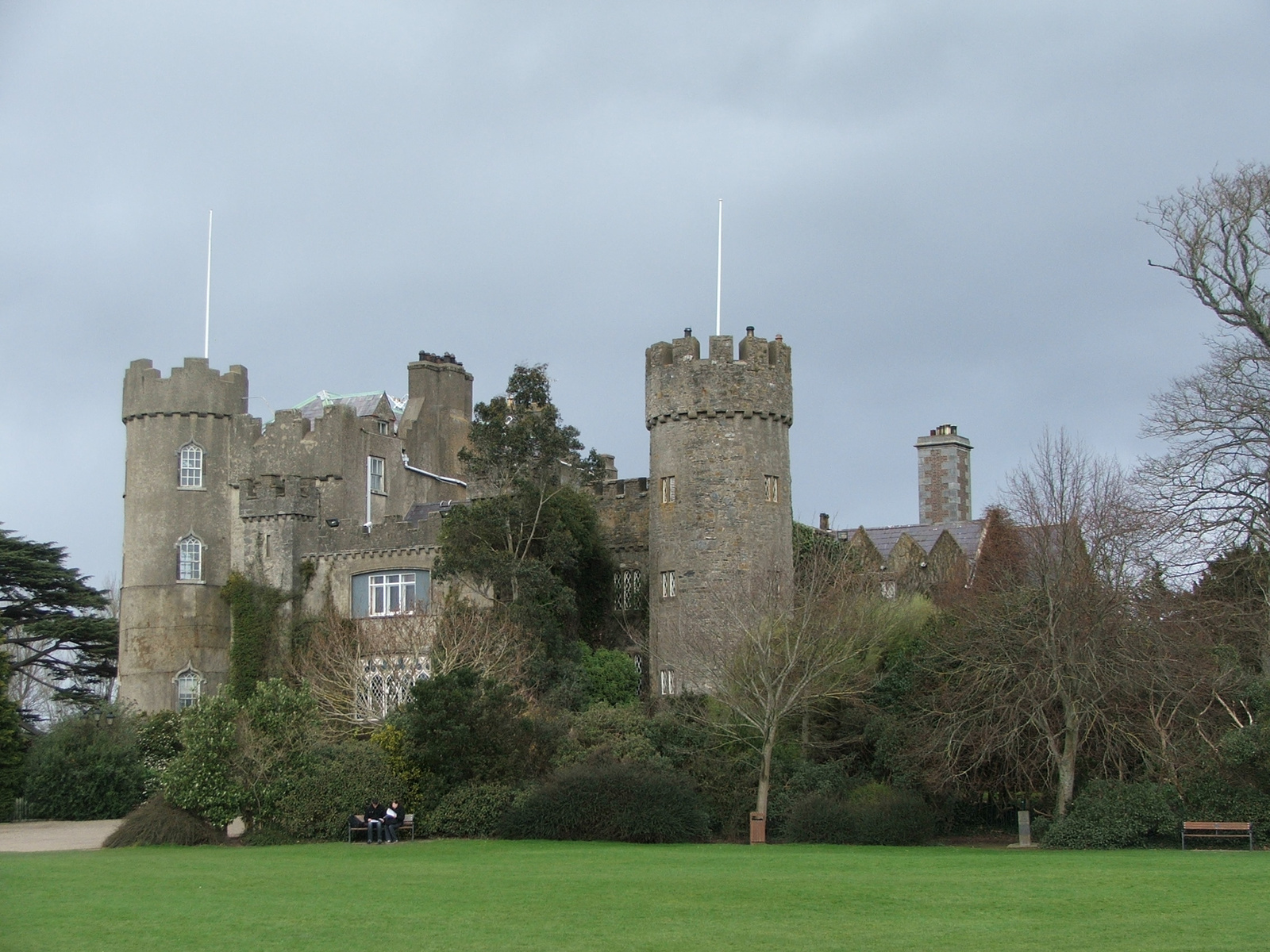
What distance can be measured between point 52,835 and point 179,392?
16637mm

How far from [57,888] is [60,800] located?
69.4 ft

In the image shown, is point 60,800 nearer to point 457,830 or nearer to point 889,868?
point 457,830

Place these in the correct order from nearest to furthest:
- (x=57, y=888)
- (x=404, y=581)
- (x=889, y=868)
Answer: (x=57, y=888) < (x=889, y=868) < (x=404, y=581)

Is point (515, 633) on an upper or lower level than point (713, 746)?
upper

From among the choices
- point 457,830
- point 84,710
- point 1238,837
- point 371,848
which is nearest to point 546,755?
point 457,830

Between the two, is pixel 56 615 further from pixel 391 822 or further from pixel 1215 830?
pixel 1215 830

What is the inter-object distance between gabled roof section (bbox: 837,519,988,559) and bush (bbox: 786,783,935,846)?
1895cm

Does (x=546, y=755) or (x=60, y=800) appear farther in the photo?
(x=60, y=800)

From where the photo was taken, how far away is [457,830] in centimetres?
3422

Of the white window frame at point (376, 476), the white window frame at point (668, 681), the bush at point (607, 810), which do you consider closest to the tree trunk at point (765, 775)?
the bush at point (607, 810)

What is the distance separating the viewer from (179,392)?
4956cm

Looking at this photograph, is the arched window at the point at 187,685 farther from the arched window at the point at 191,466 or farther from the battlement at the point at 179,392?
the battlement at the point at 179,392

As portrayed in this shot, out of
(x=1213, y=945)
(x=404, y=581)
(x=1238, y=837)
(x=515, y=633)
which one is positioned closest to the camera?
(x=1213, y=945)

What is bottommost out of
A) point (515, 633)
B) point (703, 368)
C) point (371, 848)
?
point (371, 848)
